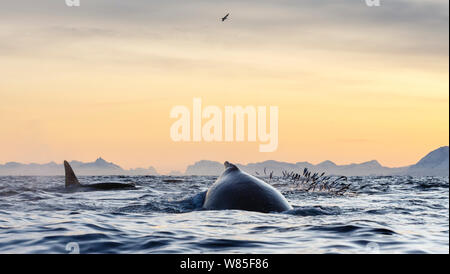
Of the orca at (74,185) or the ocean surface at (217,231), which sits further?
the orca at (74,185)

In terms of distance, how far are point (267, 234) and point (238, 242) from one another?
84 cm

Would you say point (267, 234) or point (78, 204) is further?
point (78, 204)

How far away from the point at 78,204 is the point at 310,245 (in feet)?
34.8

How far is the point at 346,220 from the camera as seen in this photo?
13.4 meters

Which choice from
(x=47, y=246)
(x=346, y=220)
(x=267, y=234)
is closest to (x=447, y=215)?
(x=346, y=220)

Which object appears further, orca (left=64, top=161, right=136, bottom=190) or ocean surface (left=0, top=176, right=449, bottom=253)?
orca (left=64, top=161, right=136, bottom=190)

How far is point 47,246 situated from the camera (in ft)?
33.1

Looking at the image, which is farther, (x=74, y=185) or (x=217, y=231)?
(x=74, y=185)

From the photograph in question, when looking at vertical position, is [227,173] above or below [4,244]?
above
